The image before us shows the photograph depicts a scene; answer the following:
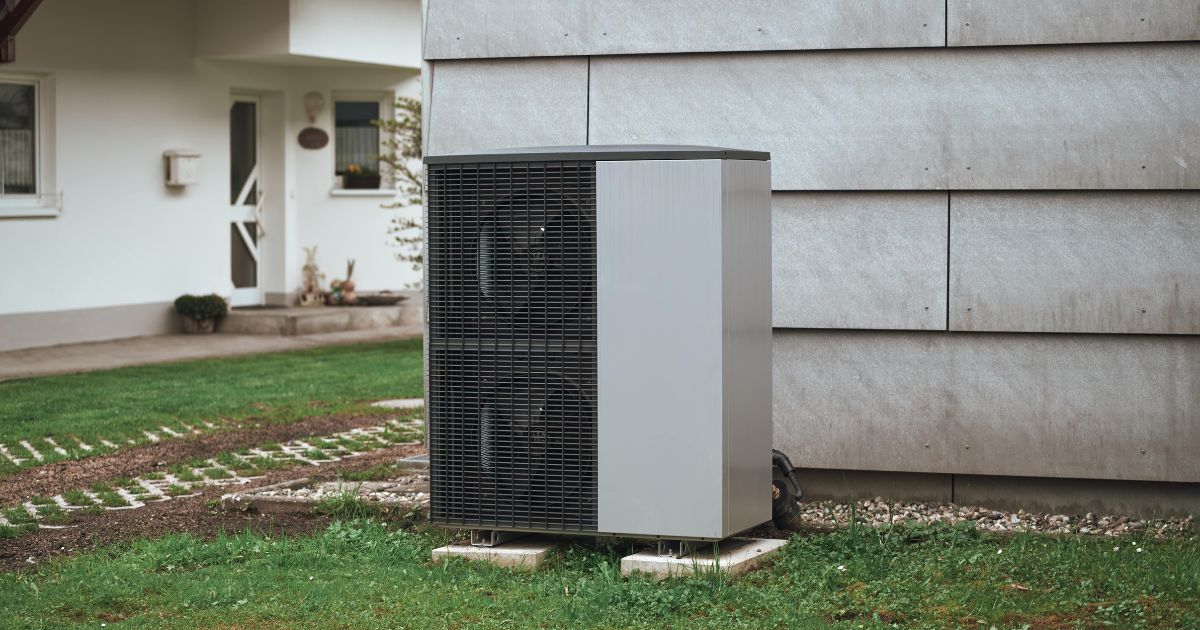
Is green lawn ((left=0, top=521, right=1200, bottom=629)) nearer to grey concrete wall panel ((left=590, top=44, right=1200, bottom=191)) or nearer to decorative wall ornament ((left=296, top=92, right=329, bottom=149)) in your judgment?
grey concrete wall panel ((left=590, top=44, right=1200, bottom=191))

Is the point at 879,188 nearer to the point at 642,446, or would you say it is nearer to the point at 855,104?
the point at 855,104

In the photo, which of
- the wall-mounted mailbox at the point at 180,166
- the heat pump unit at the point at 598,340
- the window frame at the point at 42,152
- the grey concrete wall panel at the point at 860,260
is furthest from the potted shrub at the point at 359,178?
the heat pump unit at the point at 598,340

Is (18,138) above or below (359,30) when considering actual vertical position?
below

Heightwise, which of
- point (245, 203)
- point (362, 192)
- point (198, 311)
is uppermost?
point (362, 192)

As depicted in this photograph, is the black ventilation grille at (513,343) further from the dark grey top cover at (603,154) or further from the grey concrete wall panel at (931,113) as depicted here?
the grey concrete wall panel at (931,113)

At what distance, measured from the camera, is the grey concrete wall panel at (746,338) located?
536 cm

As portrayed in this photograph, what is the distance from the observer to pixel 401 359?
1442 centimetres

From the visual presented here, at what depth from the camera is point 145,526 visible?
6.71m

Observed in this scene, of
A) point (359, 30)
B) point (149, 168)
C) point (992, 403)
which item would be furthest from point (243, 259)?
point (992, 403)

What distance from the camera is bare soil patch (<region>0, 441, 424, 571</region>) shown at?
6.26 metres

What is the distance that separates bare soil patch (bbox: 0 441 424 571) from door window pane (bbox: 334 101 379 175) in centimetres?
1200

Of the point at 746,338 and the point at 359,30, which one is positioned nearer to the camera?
the point at 746,338

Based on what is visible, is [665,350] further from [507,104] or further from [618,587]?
[507,104]

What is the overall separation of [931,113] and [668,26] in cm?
128
